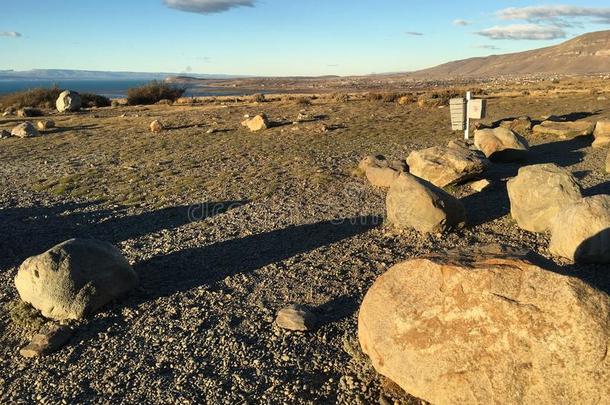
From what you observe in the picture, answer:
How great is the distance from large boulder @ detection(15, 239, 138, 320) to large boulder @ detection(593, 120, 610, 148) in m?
16.8

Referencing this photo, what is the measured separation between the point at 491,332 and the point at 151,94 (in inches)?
1806

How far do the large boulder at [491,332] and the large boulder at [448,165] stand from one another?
7.70 m

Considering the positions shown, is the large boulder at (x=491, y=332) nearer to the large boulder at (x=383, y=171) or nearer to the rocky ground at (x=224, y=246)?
the rocky ground at (x=224, y=246)

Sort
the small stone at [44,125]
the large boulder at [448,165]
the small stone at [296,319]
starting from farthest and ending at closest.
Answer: the small stone at [44,125], the large boulder at [448,165], the small stone at [296,319]

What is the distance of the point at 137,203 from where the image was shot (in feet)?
42.1

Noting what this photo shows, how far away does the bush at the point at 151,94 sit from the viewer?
4481 centimetres

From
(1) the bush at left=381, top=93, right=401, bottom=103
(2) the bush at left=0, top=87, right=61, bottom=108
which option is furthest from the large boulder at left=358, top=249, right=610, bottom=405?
(2) the bush at left=0, top=87, right=61, bottom=108

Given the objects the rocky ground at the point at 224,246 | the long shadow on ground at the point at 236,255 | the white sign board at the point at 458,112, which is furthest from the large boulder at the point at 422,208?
the white sign board at the point at 458,112

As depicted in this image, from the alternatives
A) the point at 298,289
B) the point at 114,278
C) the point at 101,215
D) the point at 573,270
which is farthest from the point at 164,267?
the point at 573,270

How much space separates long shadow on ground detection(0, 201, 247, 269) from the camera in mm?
10273

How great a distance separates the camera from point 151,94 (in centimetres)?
4597

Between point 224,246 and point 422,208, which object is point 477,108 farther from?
point 224,246

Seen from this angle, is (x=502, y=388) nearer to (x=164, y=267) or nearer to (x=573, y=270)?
(x=573, y=270)

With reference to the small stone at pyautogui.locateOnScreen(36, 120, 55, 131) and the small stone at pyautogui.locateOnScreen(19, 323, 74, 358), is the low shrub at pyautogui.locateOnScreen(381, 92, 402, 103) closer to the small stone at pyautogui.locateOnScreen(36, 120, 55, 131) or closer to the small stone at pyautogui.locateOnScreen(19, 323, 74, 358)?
the small stone at pyautogui.locateOnScreen(36, 120, 55, 131)
